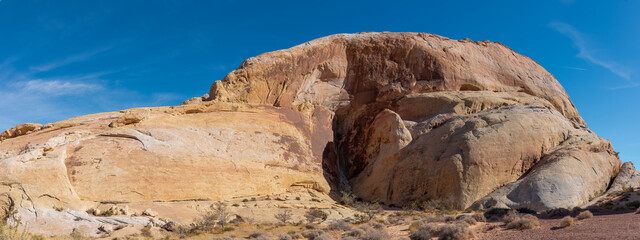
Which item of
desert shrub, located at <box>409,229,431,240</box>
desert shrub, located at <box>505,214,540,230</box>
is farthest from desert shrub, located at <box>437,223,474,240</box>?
desert shrub, located at <box>505,214,540,230</box>

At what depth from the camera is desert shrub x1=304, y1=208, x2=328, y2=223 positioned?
19.1 meters

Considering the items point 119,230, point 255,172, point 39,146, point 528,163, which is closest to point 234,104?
point 255,172

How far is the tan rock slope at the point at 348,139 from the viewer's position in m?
19.0

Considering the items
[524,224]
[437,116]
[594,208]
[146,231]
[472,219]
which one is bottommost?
[146,231]

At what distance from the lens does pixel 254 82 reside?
92.3 ft

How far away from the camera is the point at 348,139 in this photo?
30.1 m

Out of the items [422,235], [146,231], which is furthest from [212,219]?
[422,235]

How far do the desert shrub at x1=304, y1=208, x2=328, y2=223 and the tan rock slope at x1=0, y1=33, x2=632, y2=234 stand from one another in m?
3.36

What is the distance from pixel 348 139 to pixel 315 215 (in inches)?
446

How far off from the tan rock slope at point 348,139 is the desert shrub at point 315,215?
3.36 meters

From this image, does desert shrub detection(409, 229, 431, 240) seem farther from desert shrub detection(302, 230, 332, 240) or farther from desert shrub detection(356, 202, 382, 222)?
desert shrub detection(356, 202, 382, 222)

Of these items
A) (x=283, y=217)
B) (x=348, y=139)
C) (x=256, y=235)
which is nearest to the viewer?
(x=256, y=235)

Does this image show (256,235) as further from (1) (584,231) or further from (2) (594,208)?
(2) (594,208)

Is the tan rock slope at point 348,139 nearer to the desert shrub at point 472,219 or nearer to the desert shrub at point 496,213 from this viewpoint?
the desert shrub at point 496,213
